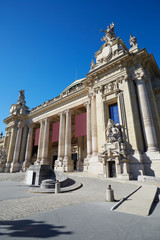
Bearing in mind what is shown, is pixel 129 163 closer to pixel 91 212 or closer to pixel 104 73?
pixel 91 212

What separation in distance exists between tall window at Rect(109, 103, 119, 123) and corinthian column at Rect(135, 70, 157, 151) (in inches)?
134

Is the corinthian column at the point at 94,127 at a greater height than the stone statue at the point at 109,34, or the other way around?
the stone statue at the point at 109,34

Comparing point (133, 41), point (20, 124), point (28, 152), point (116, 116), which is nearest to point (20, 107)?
point (20, 124)

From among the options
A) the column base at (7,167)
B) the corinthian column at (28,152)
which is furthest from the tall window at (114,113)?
the column base at (7,167)

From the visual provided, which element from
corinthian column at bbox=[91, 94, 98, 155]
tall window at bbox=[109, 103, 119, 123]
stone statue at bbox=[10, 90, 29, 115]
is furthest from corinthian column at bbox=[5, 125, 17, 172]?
Result: tall window at bbox=[109, 103, 119, 123]

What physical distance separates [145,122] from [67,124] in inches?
580

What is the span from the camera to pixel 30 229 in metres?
3.43

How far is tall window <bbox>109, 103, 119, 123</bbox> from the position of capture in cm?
1930

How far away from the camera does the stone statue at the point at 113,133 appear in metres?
16.6

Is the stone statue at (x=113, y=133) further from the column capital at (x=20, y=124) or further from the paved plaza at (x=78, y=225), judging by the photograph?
the column capital at (x=20, y=124)

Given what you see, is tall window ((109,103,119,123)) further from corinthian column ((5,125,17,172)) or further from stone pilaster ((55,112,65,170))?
corinthian column ((5,125,17,172))

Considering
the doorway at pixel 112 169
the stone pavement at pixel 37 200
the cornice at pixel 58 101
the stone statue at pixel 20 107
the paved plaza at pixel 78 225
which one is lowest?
the stone pavement at pixel 37 200

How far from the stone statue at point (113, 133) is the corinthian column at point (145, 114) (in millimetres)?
3148

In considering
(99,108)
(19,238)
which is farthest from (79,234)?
(99,108)
